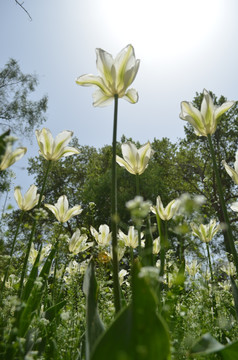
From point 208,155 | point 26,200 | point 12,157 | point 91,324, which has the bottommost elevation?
A: point 91,324

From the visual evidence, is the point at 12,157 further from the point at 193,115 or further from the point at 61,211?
the point at 61,211

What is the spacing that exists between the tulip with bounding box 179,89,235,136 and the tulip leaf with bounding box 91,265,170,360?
5.14 feet

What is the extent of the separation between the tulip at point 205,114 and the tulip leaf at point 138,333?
1.57 meters

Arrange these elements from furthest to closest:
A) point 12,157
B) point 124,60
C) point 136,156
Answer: point 136,156 < point 124,60 < point 12,157

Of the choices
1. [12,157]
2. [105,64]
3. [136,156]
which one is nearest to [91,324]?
[12,157]

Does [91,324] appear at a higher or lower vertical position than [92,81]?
lower

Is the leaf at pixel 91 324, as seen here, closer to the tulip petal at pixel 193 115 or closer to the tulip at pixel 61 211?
the tulip petal at pixel 193 115

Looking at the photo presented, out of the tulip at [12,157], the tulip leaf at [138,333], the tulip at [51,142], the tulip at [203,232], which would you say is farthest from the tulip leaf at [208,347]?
the tulip at [203,232]

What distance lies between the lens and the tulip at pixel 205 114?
2.09 metres

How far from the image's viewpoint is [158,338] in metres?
0.76

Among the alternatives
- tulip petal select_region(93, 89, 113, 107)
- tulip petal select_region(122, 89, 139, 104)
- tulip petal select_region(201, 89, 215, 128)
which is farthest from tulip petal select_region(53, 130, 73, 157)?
tulip petal select_region(201, 89, 215, 128)

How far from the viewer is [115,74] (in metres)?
1.92

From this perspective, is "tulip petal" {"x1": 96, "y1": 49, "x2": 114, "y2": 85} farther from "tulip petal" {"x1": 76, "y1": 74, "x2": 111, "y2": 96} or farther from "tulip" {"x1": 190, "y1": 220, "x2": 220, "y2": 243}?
"tulip" {"x1": 190, "y1": 220, "x2": 220, "y2": 243}

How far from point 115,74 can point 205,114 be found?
672 mm
